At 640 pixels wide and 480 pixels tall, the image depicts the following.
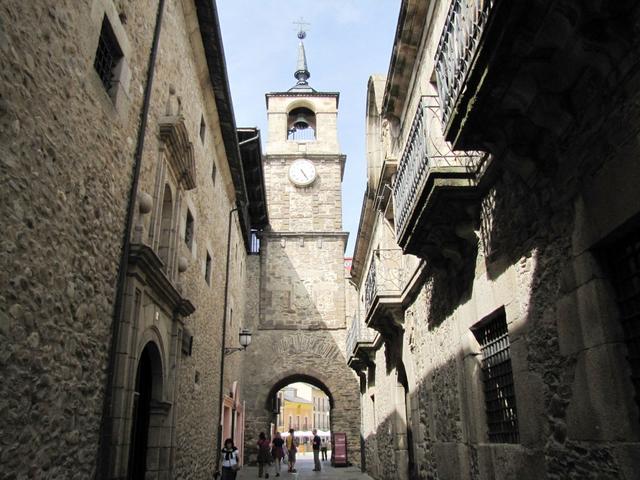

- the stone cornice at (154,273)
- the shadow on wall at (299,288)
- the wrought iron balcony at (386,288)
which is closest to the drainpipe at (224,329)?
the wrought iron balcony at (386,288)

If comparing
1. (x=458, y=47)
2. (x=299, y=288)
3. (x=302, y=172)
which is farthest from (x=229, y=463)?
(x=302, y=172)

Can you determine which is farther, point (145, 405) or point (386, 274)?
point (386, 274)

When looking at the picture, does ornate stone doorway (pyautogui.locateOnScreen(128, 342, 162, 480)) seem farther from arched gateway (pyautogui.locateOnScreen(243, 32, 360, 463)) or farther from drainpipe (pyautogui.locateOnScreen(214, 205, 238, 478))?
Result: arched gateway (pyautogui.locateOnScreen(243, 32, 360, 463))

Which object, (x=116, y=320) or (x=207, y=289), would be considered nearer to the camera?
(x=116, y=320)

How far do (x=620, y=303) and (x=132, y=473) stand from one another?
23.4 ft

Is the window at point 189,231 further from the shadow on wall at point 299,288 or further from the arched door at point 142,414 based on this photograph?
the shadow on wall at point 299,288

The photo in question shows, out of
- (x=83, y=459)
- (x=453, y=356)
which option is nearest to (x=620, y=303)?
(x=453, y=356)

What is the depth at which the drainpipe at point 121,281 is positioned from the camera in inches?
230

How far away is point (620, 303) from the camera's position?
3.73 meters

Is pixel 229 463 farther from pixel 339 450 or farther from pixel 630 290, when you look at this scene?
pixel 339 450

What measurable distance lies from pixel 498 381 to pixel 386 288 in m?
5.26

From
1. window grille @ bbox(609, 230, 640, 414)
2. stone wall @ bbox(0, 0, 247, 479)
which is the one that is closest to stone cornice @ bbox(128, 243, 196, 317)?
stone wall @ bbox(0, 0, 247, 479)

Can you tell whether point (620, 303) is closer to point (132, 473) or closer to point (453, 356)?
point (453, 356)

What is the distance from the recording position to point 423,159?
664 cm
